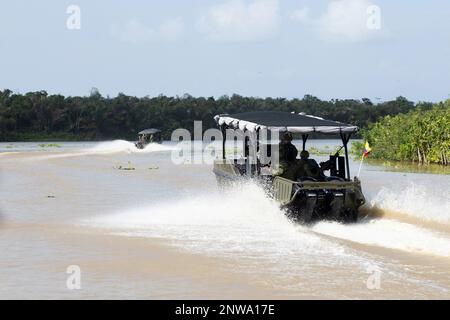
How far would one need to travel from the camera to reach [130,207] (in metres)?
19.9

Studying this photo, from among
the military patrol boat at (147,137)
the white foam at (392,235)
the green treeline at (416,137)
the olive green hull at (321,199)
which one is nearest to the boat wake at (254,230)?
the white foam at (392,235)

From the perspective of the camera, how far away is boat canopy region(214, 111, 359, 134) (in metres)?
15.4

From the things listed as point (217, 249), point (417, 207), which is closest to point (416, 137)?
point (417, 207)

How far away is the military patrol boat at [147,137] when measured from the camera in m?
61.3

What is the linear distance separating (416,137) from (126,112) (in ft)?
233

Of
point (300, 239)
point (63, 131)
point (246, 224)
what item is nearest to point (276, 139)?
point (246, 224)

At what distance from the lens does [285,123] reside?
52.2 ft

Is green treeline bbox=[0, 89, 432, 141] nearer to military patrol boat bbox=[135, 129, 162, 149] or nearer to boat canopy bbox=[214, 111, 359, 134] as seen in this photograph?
military patrol boat bbox=[135, 129, 162, 149]

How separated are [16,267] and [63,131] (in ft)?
295

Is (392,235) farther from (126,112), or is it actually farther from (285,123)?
(126,112)

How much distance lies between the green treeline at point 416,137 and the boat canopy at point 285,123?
21.4 meters

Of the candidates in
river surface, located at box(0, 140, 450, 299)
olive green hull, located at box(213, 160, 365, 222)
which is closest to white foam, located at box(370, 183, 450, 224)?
river surface, located at box(0, 140, 450, 299)

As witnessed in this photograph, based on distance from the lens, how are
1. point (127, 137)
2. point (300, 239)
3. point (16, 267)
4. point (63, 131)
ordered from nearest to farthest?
1. point (16, 267)
2. point (300, 239)
3. point (63, 131)
4. point (127, 137)
